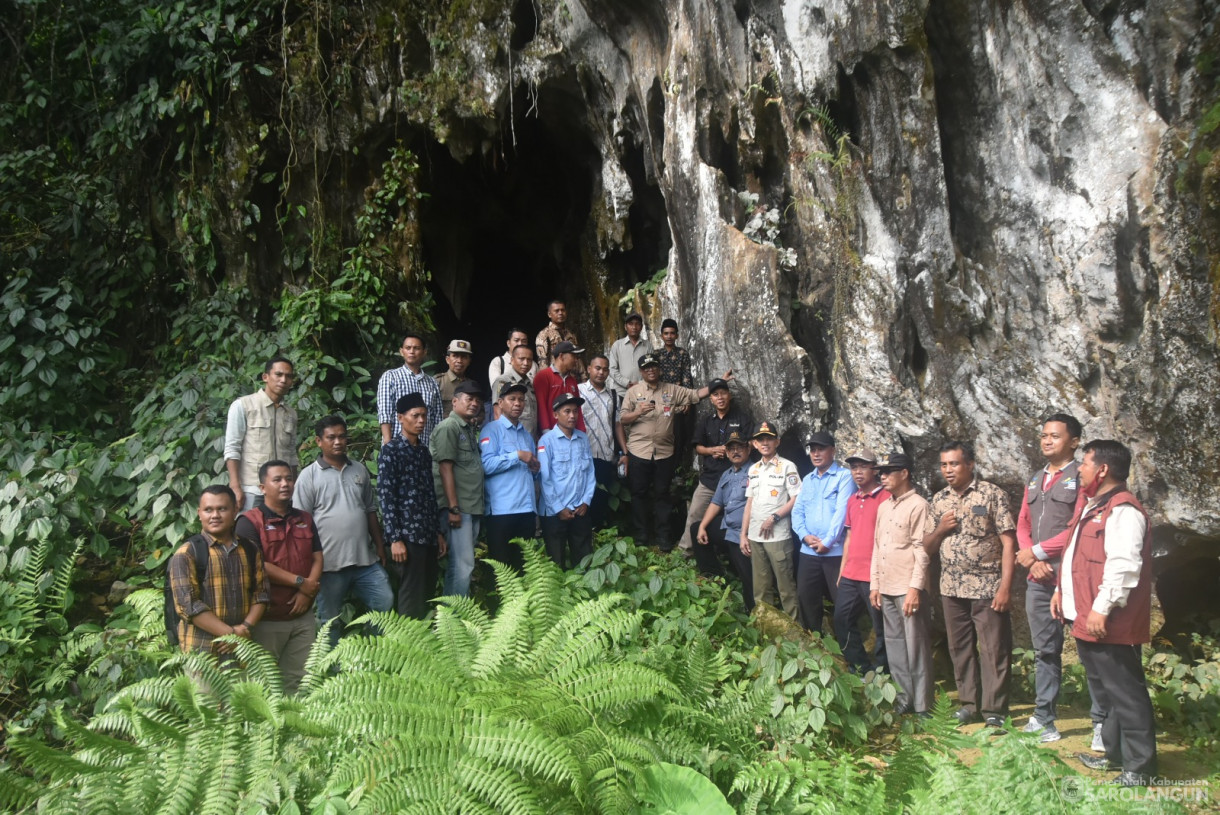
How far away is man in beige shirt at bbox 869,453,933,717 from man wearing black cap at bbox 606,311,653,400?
11.6 ft

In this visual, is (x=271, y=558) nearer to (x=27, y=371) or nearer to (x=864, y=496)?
(x=864, y=496)

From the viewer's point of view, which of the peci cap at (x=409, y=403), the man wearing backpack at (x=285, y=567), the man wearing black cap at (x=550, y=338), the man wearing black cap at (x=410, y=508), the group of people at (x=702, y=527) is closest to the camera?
the group of people at (x=702, y=527)

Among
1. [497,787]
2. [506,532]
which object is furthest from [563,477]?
[497,787]

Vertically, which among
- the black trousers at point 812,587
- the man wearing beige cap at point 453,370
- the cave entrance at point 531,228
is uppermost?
Answer: the cave entrance at point 531,228

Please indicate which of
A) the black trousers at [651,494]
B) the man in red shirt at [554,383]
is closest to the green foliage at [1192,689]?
the black trousers at [651,494]

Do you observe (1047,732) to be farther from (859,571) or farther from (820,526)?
(820,526)

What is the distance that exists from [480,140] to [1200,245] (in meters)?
8.17

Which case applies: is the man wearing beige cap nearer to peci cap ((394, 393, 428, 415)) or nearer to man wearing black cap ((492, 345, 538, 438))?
man wearing black cap ((492, 345, 538, 438))

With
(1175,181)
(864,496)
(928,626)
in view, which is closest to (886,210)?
(1175,181)

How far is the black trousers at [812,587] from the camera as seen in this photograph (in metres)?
6.70

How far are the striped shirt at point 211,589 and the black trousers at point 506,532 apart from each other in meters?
2.11

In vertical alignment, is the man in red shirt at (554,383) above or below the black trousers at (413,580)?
above

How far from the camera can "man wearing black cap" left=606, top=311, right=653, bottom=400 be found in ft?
29.5

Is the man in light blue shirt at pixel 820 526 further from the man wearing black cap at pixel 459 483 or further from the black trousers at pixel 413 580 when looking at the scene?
the black trousers at pixel 413 580
